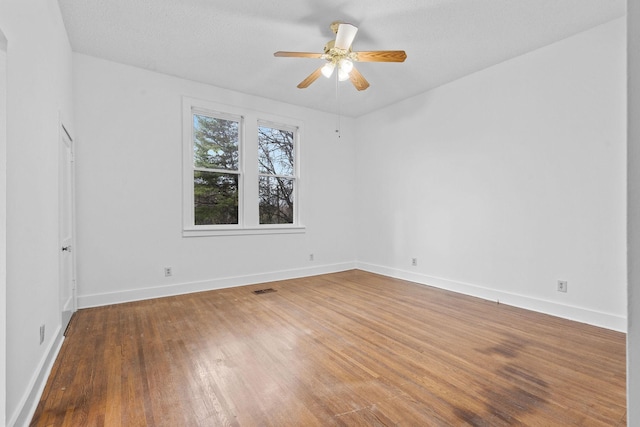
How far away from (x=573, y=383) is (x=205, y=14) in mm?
4044

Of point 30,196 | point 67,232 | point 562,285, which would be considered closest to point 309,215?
point 67,232

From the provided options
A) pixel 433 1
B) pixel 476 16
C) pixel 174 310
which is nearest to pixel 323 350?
pixel 174 310

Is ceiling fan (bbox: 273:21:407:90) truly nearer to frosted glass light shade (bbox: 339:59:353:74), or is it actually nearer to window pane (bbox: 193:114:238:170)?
frosted glass light shade (bbox: 339:59:353:74)

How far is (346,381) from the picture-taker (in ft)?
6.59

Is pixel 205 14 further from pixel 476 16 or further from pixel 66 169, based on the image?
pixel 476 16

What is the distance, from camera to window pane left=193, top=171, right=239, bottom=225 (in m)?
4.40

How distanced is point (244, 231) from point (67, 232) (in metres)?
2.10

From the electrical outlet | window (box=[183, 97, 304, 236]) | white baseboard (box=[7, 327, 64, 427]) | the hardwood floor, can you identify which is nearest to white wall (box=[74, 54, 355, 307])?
window (box=[183, 97, 304, 236])

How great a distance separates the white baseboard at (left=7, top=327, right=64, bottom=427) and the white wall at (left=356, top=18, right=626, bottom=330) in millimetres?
4223

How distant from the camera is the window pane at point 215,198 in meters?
4.40

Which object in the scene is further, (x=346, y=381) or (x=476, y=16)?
(x=476, y=16)

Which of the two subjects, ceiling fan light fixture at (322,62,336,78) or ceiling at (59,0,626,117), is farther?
ceiling fan light fixture at (322,62,336,78)

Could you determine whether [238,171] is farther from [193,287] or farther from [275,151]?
[193,287]

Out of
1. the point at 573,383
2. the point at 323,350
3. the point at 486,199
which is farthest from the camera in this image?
the point at 486,199
